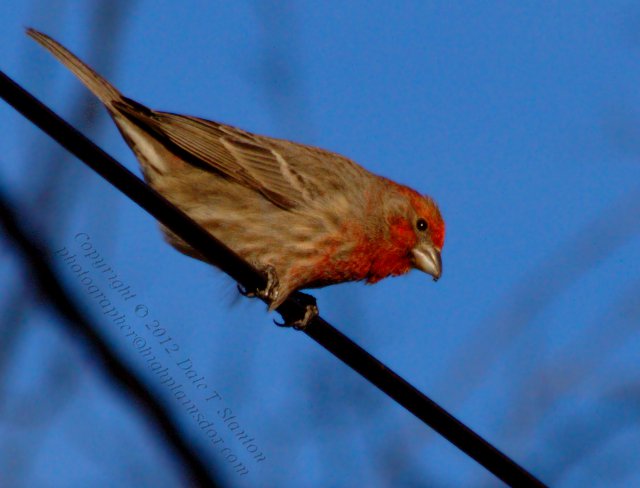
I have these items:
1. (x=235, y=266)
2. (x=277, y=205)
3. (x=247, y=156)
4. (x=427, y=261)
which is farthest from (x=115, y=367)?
(x=427, y=261)

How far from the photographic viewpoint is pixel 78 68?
21.5 feet

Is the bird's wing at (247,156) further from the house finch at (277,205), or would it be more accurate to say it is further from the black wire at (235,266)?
the black wire at (235,266)

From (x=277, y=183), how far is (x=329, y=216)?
498mm

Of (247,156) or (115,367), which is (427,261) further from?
(115,367)

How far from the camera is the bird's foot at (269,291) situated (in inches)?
240

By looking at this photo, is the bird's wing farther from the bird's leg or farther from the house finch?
the bird's leg

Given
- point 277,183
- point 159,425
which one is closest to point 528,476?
point 159,425

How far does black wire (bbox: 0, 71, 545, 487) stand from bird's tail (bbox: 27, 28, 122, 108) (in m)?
2.58

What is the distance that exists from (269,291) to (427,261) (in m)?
1.37

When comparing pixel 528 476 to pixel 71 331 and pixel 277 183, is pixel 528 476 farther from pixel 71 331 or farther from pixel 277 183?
pixel 277 183

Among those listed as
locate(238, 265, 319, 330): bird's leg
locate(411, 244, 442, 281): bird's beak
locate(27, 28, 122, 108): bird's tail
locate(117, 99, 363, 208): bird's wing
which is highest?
locate(411, 244, 442, 281): bird's beak

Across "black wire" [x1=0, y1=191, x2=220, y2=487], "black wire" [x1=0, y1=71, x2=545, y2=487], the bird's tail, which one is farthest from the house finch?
"black wire" [x1=0, y1=71, x2=545, y2=487]

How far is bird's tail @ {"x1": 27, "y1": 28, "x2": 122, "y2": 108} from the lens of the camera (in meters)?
6.53

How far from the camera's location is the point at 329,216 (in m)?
6.84
